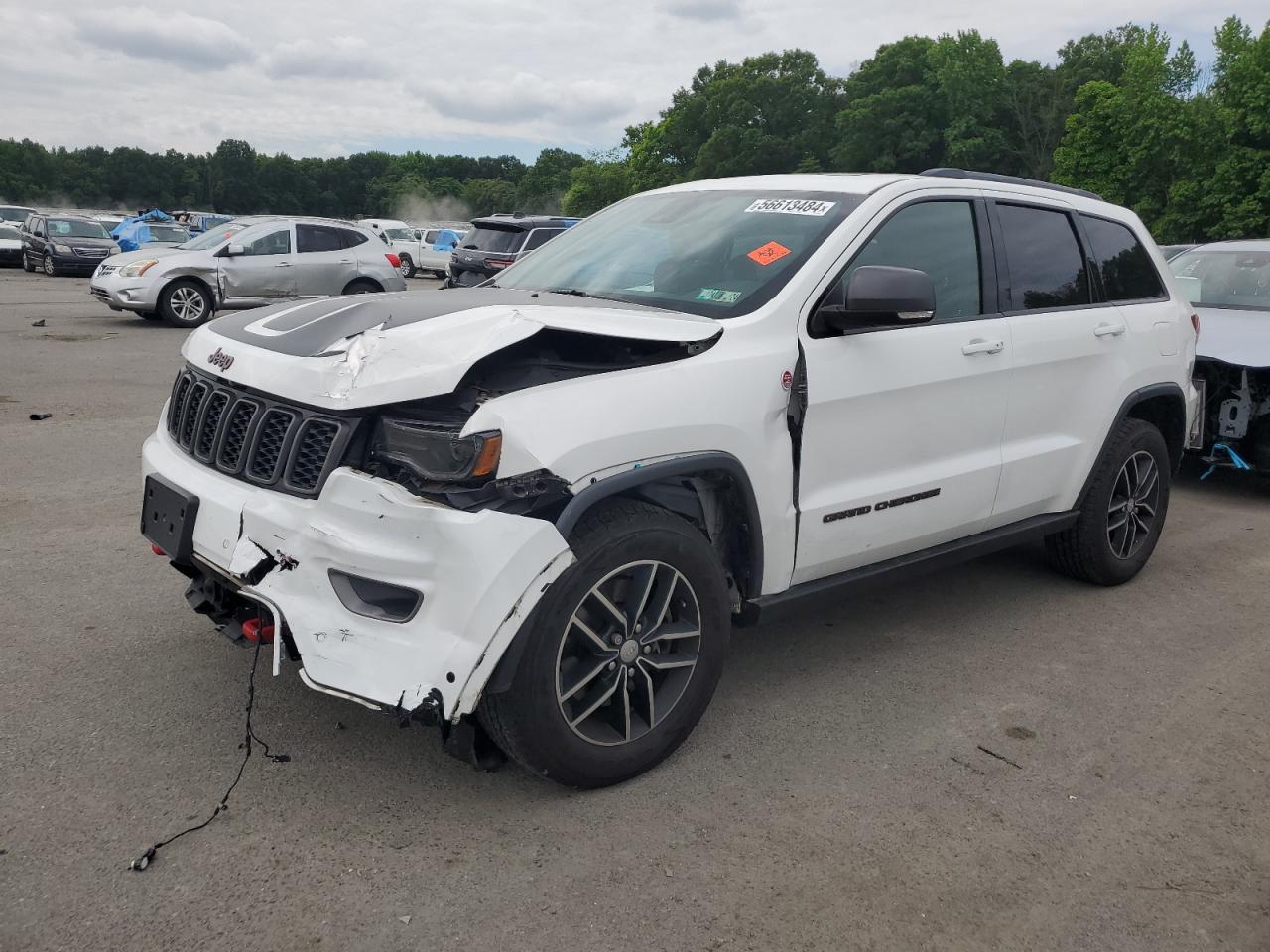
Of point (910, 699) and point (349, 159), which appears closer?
point (910, 699)

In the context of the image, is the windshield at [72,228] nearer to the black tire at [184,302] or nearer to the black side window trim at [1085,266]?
the black tire at [184,302]

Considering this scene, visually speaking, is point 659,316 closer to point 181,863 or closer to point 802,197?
point 802,197

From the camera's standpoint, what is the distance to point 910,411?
12.9 ft

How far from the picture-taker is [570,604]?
296cm

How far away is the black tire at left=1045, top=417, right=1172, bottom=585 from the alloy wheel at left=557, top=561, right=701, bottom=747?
8.39 ft

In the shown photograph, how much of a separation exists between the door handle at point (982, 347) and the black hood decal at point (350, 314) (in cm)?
122

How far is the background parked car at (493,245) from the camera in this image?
18.9m

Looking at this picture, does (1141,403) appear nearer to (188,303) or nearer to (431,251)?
(188,303)

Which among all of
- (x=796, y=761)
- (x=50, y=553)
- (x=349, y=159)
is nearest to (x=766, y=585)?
(x=796, y=761)

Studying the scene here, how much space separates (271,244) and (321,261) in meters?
0.79

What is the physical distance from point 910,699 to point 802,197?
1.94 meters

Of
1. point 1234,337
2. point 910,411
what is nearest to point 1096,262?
point 910,411

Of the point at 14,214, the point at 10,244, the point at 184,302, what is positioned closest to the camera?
the point at 184,302

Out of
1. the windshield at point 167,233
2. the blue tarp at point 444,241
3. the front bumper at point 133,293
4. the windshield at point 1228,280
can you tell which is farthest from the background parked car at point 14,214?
the windshield at point 1228,280
